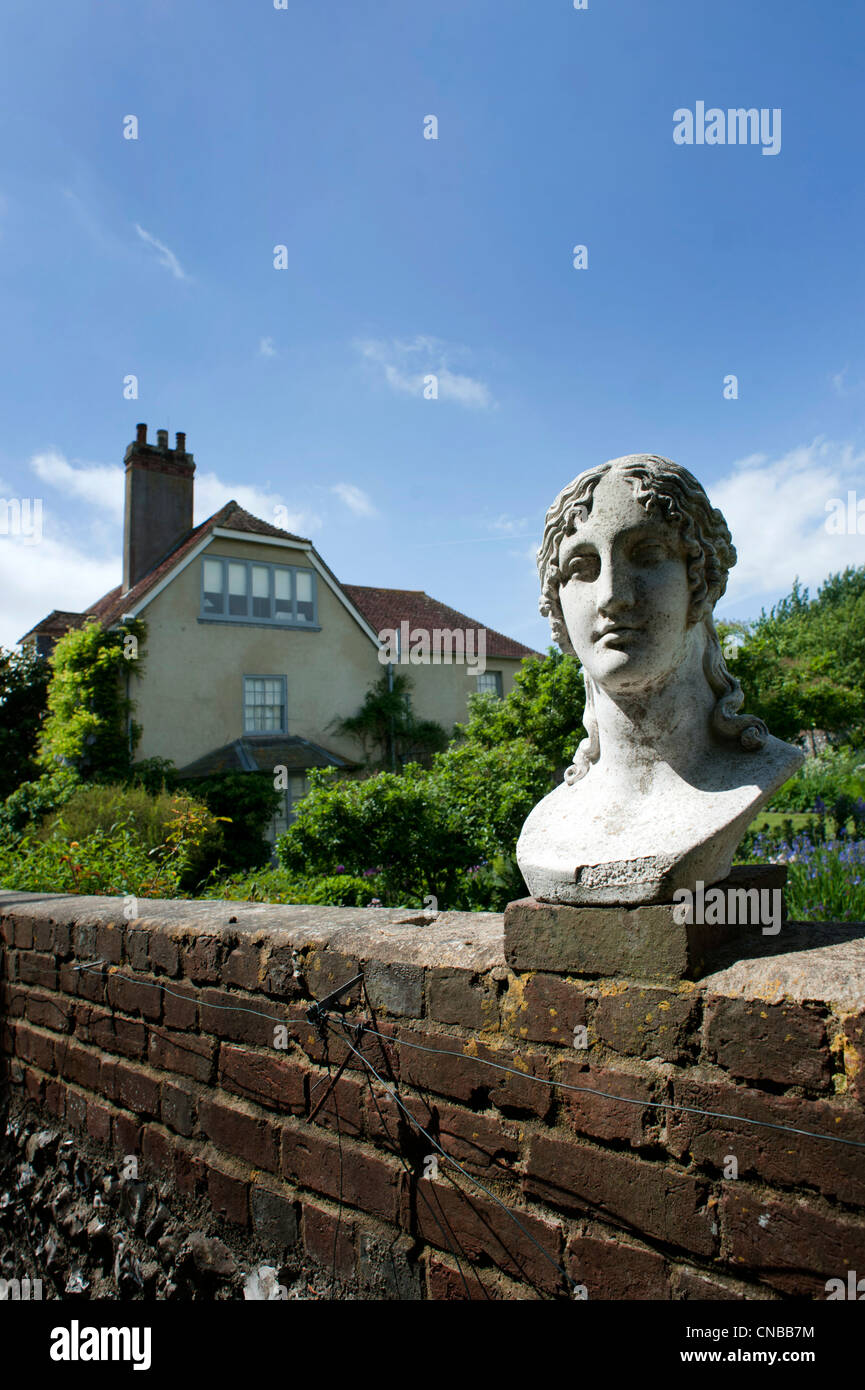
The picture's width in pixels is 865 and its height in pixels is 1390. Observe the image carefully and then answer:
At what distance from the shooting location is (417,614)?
22.4 metres

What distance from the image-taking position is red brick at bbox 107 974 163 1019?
3.02 metres

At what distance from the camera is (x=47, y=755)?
15.3m

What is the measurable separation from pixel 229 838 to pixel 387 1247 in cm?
1292

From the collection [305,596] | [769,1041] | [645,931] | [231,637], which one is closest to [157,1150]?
[645,931]

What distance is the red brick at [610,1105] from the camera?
65.2 inches

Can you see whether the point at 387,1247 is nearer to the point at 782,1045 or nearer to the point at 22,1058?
the point at 782,1045

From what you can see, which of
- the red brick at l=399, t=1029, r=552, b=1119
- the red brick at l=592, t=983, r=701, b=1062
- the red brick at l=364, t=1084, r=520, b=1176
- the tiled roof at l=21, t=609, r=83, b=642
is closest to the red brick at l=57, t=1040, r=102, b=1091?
the red brick at l=364, t=1084, r=520, b=1176

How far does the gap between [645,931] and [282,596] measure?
55.4 feet

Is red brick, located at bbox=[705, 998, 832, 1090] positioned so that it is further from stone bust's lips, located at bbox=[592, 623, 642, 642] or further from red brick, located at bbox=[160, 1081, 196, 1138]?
red brick, located at bbox=[160, 1081, 196, 1138]

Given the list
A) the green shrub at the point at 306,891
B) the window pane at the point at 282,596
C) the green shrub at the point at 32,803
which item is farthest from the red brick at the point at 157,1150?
the window pane at the point at 282,596

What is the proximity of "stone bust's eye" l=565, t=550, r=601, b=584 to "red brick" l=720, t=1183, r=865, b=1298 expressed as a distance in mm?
1413

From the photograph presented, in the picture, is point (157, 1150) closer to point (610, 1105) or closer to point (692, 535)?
point (610, 1105)
